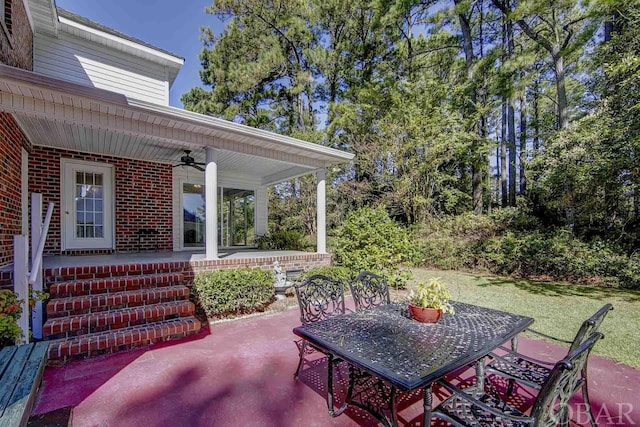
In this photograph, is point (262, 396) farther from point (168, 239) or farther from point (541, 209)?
point (541, 209)

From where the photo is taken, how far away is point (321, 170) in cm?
698

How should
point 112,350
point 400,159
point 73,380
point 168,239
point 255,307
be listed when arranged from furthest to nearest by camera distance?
point 400,159 < point 168,239 < point 255,307 < point 112,350 < point 73,380

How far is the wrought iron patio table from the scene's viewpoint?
178 cm

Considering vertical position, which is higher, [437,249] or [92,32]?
[92,32]

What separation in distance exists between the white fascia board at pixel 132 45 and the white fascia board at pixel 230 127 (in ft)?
11.4

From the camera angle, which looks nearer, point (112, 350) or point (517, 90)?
point (112, 350)

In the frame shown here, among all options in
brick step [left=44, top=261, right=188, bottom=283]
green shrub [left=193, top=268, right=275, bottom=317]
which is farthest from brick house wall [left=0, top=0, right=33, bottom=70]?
green shrub [left=193, top=268, right=275, bottom=317]

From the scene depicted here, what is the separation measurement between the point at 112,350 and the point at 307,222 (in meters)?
10.5

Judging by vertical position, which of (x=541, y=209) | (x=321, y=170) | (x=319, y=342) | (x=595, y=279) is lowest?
(x=595, y=279)

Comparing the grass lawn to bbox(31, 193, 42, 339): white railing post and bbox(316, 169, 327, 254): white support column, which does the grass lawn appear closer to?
bbox(316, 169, 327, 254): white support column

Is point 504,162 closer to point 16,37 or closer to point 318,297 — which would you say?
point 318,297

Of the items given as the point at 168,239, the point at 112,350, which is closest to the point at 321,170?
the point at 168,239

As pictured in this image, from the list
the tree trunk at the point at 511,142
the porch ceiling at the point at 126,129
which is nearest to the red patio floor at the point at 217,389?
the porch ceiling at the point at 126,129

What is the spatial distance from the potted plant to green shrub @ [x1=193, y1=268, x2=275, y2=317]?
9.93ft
